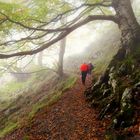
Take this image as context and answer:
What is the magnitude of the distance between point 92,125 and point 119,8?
603 cm

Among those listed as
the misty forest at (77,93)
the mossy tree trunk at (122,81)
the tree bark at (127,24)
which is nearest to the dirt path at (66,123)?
the misty forest at (77,93)

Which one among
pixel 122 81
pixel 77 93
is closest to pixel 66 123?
pixel 122 81

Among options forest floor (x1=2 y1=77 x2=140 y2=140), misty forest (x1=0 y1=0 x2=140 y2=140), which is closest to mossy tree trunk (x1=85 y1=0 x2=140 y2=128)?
misty forest (x1=0 y1=0 x2=140 y2=140)

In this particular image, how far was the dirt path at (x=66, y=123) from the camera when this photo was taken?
29.1 ft

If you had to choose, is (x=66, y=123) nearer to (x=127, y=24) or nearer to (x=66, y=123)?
(x=66, y=123)

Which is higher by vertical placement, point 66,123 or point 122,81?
point 122,81

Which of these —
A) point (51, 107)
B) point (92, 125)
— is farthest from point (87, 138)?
point (51, 107)

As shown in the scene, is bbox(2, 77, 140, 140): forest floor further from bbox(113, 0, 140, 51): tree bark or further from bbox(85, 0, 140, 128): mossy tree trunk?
bbox(113, 0, 140, 51): tree bark

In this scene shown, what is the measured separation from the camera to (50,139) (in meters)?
→ 9.20

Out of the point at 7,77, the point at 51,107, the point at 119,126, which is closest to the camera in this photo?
the point at 119,126

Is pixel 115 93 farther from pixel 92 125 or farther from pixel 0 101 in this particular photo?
pixel 0 101

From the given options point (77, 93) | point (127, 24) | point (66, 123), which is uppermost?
point (127, 24)

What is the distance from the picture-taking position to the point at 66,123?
396 inches

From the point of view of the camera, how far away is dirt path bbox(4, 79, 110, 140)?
8.86 m
